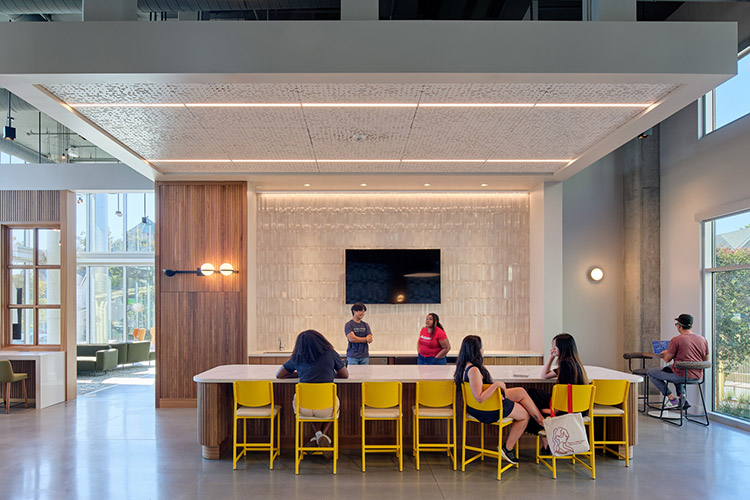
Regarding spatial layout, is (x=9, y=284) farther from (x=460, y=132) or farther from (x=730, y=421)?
(x=730, y=421)

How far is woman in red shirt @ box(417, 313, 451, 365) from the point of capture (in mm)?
7078

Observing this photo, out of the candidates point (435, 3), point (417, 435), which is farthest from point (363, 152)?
point (417, 435)

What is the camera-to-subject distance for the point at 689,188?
768 centimetres

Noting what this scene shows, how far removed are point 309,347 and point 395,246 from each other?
148 inches

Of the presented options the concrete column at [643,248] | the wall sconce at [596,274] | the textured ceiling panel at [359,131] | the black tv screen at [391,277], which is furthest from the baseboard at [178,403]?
the concrete column at [643,248]

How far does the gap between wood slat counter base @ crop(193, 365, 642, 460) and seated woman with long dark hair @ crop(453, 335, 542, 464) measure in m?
0.21

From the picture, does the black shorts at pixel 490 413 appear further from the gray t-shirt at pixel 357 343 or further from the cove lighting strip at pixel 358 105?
the cove lighting strip at pixel 358 105

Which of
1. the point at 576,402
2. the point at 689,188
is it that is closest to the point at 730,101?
the point at 689,188

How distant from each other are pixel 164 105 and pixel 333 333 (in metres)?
4.55

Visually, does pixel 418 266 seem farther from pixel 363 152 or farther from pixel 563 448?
pixel 563 448

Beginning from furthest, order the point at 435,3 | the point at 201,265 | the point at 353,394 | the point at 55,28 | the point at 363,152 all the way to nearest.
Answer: the point at 201,265 < the point at 435,3 < the point at 363,152 < the point at 353,394 < the point at 55,28

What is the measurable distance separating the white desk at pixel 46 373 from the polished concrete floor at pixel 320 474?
159 centimetres

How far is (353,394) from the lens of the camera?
18.0 ft

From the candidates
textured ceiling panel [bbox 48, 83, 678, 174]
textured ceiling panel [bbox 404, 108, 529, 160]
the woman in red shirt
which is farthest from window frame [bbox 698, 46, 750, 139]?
the woman in red shirt
